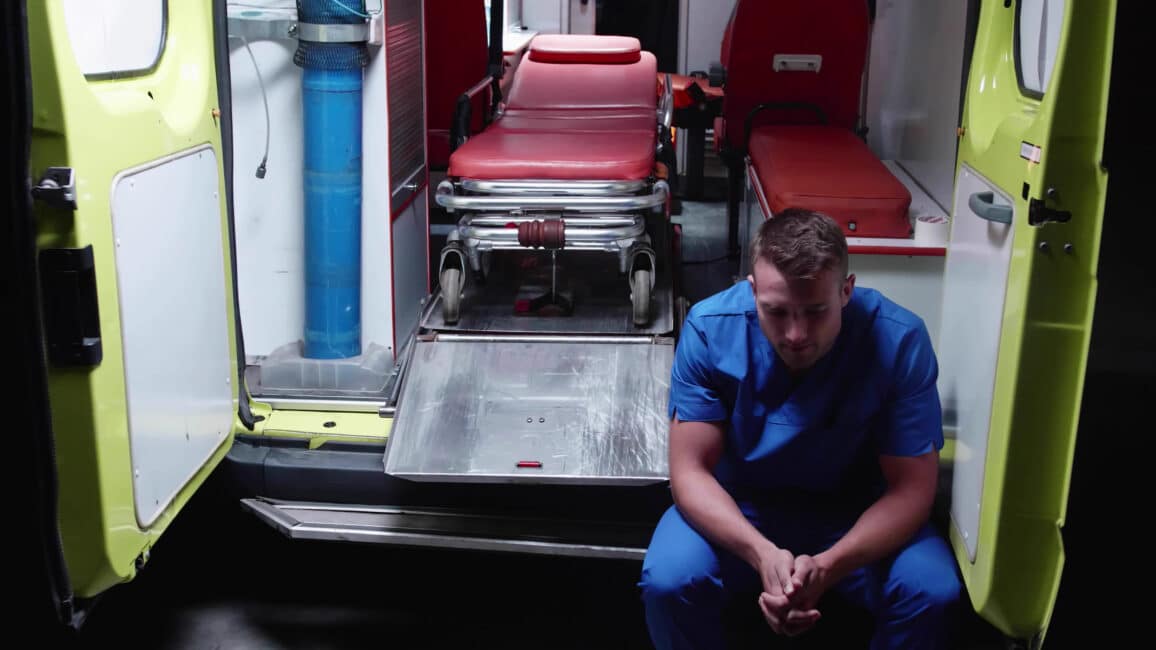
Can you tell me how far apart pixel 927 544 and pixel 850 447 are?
0.95 feet

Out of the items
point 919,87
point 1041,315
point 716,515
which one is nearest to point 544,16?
point 919,87

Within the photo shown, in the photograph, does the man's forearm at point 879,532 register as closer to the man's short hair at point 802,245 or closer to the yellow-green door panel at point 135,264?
the man's short hair at point 802,245

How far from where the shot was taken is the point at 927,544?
264cm

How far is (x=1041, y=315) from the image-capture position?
212 cm

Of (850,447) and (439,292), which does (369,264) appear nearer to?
(439,292)

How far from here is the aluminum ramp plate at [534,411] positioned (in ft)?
10.5

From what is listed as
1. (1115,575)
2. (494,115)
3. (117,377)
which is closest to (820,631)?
(1115,575)

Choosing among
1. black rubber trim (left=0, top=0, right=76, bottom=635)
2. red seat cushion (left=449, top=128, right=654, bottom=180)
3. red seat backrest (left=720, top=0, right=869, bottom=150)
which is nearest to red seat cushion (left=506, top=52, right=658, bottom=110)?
red seat backrest (left=720, top=0, right=869, bottom=150)

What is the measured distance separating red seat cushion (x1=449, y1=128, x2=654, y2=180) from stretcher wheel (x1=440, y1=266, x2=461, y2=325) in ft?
1.23

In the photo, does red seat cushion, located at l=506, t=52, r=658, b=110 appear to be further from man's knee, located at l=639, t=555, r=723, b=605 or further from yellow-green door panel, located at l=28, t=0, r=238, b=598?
man's knee, located at l=639, t=555, r=723, b=605

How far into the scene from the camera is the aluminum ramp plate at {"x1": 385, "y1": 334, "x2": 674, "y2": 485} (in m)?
3.20

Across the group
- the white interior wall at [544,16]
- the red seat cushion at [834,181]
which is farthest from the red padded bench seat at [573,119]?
the white interior wall at [544,16]

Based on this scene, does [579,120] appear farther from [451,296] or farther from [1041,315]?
[1041,315]

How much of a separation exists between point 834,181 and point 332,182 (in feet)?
5.59
